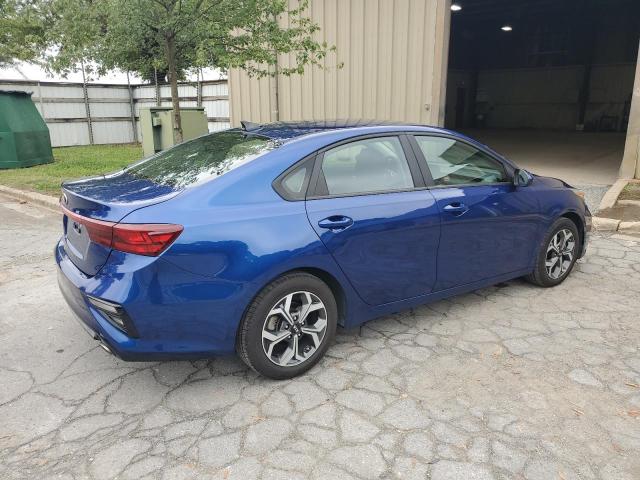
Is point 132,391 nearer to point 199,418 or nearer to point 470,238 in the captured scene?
point 199,418

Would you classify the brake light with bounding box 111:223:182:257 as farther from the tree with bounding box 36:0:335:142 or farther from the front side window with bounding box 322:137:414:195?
the tree with bounding box 36:0:335:142

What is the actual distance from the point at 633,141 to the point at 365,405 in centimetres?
810

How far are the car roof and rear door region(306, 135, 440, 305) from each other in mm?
125

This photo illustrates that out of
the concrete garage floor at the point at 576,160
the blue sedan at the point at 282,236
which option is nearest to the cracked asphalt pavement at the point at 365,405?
the blue sedan at the point at 282,236

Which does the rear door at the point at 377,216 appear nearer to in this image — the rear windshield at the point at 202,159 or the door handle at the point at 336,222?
the door handle at the point at 336,222

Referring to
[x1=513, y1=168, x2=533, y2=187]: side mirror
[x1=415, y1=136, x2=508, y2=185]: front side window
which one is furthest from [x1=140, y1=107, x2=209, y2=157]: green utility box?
[x1=513, y1=168, x2=533, y2=187]: side mirror

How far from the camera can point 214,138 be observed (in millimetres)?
3771

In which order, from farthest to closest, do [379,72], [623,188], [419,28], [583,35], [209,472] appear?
[583,35] < [379,72] < [419,28] < [623,188] < [209,472]

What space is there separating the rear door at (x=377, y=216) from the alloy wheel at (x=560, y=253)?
1.51 metres

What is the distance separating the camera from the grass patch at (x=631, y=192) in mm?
7529

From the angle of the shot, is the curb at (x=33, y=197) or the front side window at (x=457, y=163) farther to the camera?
the curb at (x=33, y=197)

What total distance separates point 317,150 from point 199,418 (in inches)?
68.0

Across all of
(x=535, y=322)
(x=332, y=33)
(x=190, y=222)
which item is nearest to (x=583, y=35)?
(x=332, y=33)

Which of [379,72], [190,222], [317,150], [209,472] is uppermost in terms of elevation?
[379,72]
